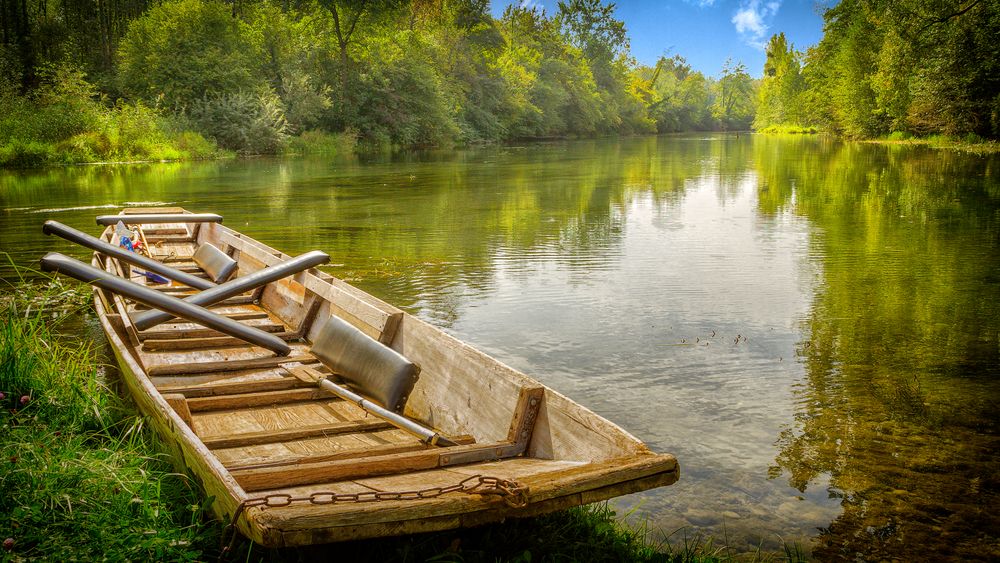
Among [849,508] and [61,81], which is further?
[61,81]

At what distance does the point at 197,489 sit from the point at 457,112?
A: 4491 centimetres

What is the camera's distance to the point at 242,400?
4332 mm

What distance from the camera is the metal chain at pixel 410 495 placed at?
241cm

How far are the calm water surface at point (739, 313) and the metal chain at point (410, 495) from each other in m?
1.31

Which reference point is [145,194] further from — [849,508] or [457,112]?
[457,112]

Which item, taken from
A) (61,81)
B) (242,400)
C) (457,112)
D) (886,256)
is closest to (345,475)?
(242,400)

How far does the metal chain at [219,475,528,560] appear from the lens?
2.41m

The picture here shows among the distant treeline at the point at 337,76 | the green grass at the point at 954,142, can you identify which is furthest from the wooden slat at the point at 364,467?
the green grass at the point at 954,142

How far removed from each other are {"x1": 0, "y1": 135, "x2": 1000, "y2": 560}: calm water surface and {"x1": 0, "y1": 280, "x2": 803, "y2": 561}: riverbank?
17.3 inches

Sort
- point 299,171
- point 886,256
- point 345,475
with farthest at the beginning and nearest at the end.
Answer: point 299,171, point 886,256, point 345,475

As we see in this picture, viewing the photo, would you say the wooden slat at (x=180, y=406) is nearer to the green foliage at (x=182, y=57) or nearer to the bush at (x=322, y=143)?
the green foliage at (x=182, y=57)

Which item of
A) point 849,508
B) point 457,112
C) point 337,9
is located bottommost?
point 849,508

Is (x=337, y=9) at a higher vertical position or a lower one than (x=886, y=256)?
higher

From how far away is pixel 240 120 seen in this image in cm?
3306
